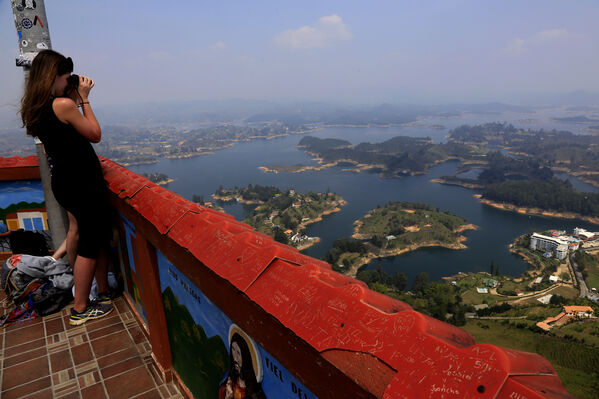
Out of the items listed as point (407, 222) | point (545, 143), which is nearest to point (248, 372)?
point (407, 222)

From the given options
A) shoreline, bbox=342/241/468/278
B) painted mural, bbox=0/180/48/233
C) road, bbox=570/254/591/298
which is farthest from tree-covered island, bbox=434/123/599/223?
painted mural, bbox=0/180/48/233

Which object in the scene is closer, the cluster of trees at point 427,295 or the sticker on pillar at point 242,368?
the sticker on pillar at point 242,368

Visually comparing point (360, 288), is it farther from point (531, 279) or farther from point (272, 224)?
point (272, 224)

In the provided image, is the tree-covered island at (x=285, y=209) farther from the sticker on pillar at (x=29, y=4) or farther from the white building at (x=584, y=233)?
the sticker on pillar at (x=29, y=4)

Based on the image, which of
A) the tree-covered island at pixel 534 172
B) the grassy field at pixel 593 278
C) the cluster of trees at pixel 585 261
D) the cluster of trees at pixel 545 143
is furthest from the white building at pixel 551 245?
the cluster of trees at pixel 545 143

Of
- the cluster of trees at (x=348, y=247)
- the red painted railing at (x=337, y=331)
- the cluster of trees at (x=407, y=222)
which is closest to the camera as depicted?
the red painted railing at (x=337, y=331)

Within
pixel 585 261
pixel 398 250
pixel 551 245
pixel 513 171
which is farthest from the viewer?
pixel 513 171

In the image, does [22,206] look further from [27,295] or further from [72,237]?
[72,237]
